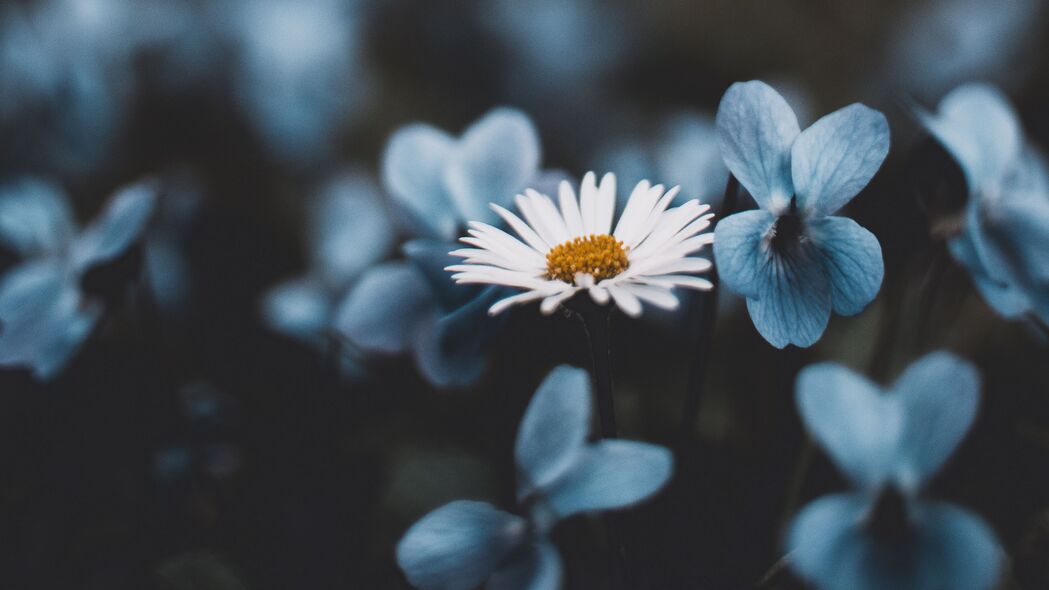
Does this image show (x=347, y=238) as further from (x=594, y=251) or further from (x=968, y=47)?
(x=968, y=47)

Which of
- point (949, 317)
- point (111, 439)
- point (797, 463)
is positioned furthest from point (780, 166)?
point (111, 439)

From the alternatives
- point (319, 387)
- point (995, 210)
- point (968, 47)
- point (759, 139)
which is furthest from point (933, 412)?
point (968, 47)

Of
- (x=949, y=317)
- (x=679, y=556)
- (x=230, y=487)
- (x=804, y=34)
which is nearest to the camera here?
(x=679, y=556)

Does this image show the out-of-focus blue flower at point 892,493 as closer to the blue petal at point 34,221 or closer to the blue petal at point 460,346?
the blue petal at point 460,346

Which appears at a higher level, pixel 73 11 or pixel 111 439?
pixel 73 11

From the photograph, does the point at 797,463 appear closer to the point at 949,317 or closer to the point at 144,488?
the point at 949,317

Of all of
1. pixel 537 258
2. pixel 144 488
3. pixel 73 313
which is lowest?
pixel 144 488

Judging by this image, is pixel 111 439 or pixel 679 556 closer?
pixel 679 556
